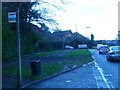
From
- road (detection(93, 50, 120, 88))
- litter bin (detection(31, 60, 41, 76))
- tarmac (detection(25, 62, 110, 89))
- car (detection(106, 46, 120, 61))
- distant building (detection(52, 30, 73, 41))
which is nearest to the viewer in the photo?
tarmac (detection(25, 62, 110, 89))

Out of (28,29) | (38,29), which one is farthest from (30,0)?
(38,29)

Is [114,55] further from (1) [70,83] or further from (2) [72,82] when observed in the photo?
(1) [70,83]

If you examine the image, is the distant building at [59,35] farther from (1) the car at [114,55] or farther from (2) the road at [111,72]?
(2) the road at [111,72]

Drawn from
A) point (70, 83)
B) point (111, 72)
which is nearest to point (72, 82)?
point (70, 83)

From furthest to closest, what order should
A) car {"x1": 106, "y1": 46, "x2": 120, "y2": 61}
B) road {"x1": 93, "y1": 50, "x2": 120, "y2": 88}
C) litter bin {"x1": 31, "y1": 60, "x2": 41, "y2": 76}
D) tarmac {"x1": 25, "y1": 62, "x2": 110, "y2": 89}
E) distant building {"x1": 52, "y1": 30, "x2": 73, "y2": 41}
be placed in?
distant building {"x1": 52, "y1": 30, "x2": 73, "y2": 41} → car {"x1": 106, "y1": 46, "x2": 120, "y2": 61} → litter bin {"x1": 31, "y1": 60, "x2": 41, "y2": 76} → road {"x1": 93, "y1": 50, "x2": 120, "y2": 88} → tarmac {"x1": 25, "y1": 62, "x2": 110, "y2": 89}

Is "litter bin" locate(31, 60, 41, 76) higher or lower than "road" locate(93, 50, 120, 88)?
higher

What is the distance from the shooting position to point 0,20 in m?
20.1

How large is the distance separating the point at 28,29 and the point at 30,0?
13.6 ft

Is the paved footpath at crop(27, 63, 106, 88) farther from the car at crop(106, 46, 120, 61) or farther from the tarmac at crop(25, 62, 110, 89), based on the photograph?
the car at crop(106, 46, 120, 61)

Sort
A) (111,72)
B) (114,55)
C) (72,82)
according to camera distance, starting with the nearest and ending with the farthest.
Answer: (72,82), (111,72), (114,55)

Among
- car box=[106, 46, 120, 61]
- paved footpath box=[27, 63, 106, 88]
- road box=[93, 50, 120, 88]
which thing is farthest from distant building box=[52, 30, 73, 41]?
paved footpath box=[27, 63, 106, 88]

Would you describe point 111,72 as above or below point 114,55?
below

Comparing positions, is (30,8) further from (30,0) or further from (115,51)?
(115,51)

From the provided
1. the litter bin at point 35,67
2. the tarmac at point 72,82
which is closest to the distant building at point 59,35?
Result: the litter bin at point 35,67
